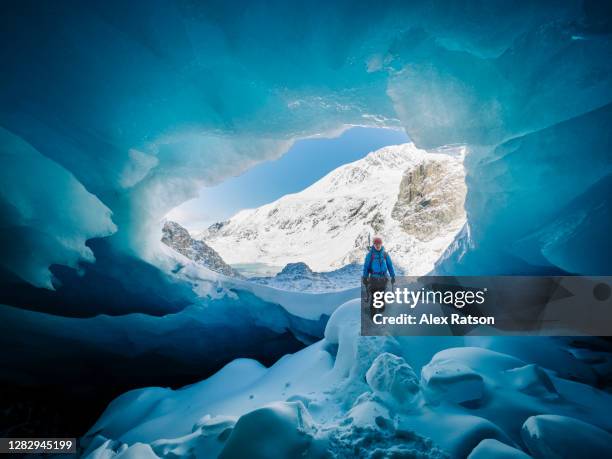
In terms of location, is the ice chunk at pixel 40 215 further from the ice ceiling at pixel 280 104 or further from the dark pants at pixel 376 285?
the dark pants at pixel 376 285

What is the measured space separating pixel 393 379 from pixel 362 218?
2974 cm

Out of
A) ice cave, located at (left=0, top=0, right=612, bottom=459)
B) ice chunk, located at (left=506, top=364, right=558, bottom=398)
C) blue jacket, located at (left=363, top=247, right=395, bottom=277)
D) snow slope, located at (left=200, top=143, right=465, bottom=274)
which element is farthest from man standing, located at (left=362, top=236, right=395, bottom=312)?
snow slope, located at (left=200, top=143, right=465, bottom=274)

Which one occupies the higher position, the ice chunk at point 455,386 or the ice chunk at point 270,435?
the ice chunk at point 455,386

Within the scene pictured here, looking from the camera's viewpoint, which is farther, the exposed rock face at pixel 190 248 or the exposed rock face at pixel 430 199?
the exposed rock face at pixel 430 199

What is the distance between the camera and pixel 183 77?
4.56 meters

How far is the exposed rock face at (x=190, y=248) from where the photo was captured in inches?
318

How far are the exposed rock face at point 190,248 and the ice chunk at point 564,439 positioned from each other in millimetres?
7212

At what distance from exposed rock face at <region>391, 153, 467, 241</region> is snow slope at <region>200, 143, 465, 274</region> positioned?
0.16ft

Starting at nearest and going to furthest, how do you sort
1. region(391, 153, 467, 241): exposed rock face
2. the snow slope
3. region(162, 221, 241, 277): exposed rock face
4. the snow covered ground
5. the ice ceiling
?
1. the snow covered ground
2. the ice ceiling
3. region(162, 221, 241, 277): exposed rock face
4. the snow slope
5. region(391, 153, 467, 241): exposed rock face

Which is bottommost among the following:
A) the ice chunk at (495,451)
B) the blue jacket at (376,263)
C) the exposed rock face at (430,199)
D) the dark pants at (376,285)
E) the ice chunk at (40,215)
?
the ice chunk at (495,451)

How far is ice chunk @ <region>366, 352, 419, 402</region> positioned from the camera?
346 cm

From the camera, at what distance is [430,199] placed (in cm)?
1603

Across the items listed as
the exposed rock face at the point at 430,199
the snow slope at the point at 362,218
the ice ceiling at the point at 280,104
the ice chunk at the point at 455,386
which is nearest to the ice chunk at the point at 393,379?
the ice chunk at the point at 455,386

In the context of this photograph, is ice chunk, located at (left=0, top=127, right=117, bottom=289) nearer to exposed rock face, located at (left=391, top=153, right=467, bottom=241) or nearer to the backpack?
the backpack
